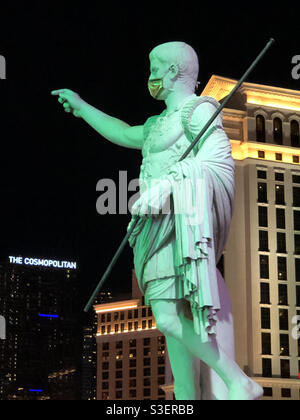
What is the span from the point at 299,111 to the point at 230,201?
6628 cm

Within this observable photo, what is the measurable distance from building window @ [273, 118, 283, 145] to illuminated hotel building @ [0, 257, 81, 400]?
6157cm

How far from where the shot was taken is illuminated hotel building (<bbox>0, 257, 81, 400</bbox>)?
12825 centimetres

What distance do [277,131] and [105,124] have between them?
65477 millimetres

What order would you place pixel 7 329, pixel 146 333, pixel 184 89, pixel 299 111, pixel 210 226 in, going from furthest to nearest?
1. pixel 7 329
2. pixel 146 333
3. pixel 299 111
4. pixel 184 89
5. pixel 210 226

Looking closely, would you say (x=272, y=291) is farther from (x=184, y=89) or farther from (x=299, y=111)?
(x=184, y=89)

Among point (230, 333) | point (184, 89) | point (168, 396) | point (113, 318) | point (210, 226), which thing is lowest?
point (230, 333)

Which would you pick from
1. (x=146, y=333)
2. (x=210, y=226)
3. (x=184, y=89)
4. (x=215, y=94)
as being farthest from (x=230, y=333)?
(x=146, y=333)

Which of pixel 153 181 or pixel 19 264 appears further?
pixel 19 264

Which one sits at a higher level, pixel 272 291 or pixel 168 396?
pixel 272 291

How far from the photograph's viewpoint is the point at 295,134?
75.0 m

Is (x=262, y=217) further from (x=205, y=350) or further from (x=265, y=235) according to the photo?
(x=205, y=350)

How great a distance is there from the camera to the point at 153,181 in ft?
30.6

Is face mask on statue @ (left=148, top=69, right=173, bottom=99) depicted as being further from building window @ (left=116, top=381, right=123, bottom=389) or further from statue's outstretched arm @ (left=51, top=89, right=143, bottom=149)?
building window @ (left=116, top=381, right=123, bottom=389)

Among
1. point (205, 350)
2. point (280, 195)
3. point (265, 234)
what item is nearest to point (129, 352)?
point (280, 195)
